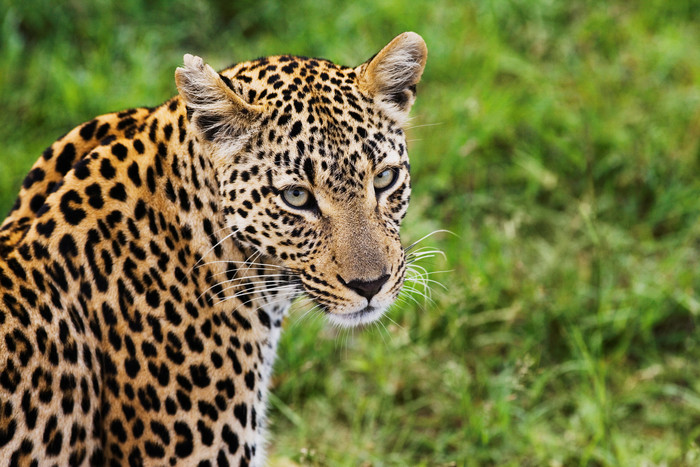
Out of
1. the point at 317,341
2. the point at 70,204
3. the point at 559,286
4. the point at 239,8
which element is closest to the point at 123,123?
the point at 70,204

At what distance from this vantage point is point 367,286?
11.9ft

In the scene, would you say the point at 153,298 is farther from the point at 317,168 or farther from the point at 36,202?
the point at 317,168

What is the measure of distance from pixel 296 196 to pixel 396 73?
705mm

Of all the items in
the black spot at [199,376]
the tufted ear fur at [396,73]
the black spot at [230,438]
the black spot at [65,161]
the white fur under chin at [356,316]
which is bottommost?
the black spot at [230,438]

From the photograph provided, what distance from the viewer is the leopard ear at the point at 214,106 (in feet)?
11.0

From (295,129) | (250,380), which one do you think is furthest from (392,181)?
(250,380)

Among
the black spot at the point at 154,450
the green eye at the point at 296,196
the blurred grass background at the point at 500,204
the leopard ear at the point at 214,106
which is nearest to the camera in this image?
the leopard ear at the point at 214,106

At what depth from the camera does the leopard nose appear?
3633mm

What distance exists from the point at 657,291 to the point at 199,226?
3.70 meters

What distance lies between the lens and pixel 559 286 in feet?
20.8

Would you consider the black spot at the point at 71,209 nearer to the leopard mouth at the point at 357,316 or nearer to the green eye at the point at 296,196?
the green eye at the point at 296,196

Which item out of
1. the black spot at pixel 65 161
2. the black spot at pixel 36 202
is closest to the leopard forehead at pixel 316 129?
the black spot at pixel 65 161

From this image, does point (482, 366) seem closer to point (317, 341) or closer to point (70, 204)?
point (317, 341)

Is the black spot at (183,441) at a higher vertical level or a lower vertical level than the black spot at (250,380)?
lower
